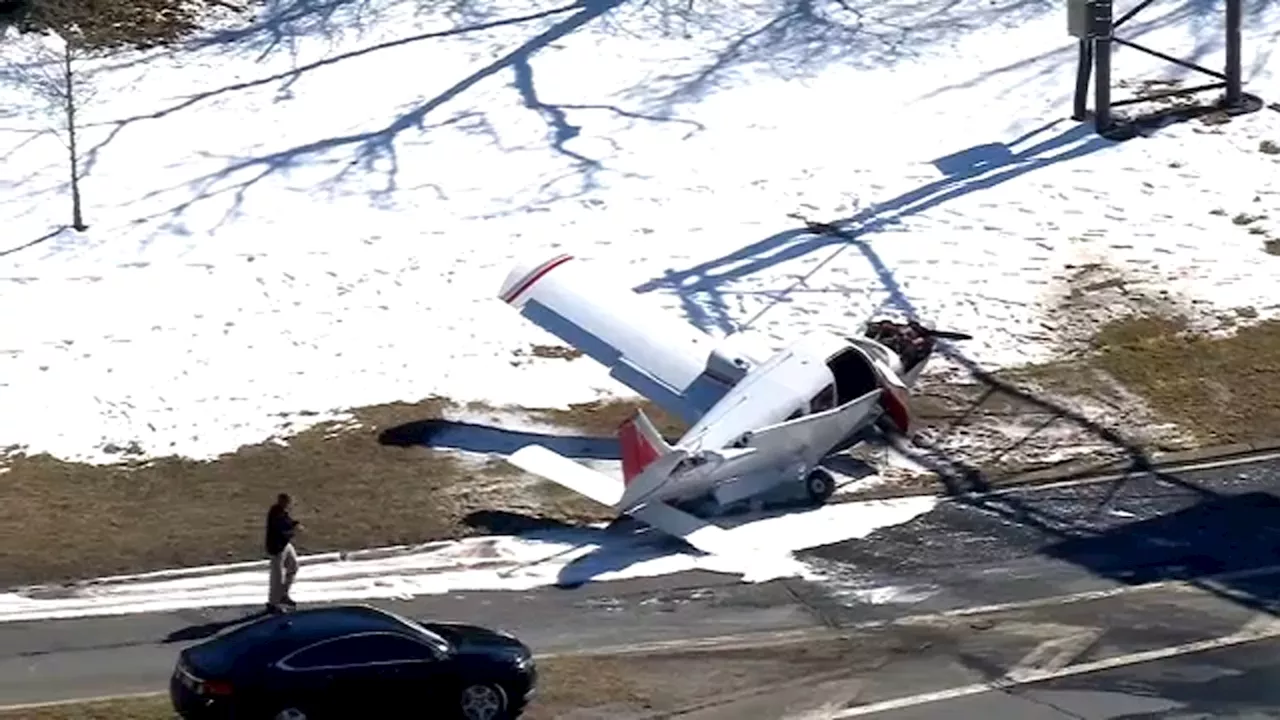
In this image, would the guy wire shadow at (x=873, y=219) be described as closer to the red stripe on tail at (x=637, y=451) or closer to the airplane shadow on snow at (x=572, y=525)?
the airplane shadow on snow at (x=572, y=525)

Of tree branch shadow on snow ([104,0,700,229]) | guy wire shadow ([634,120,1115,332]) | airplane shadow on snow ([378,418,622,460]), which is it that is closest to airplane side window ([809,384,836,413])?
airplane shadow on snow ([378,418,622,460])

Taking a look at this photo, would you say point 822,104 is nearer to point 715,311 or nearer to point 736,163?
point 736,163

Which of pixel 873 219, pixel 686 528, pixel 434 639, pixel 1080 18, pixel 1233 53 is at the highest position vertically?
pixel 1080 18

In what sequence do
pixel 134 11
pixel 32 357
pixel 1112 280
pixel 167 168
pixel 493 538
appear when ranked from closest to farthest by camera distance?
pixel 493 538, pixel 32 357, pixel 1112 280, pixel 167 168, pixel 134 11

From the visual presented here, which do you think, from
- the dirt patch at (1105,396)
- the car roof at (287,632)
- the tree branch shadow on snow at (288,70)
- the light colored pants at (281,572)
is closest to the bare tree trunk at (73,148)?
the tree branch shadow on snow at (288,70)

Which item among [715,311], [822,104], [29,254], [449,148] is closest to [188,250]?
[29,254]

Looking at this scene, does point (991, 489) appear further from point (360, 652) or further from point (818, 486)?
point (360, 652)

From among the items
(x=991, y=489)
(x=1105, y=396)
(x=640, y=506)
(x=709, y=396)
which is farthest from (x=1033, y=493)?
(x=640, y=506)
